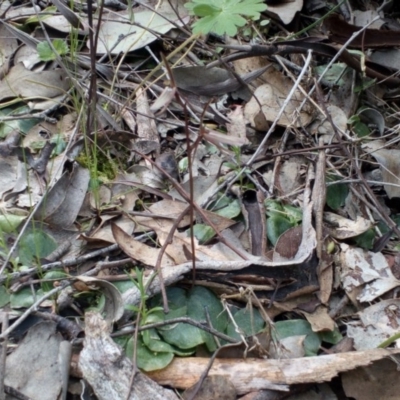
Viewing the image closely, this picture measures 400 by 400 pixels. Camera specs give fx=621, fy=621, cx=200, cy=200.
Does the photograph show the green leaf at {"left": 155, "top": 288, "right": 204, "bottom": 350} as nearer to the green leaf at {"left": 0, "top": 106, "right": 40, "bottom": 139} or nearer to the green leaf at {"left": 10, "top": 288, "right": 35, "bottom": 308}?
the green leaf at {"left": 10, "top": 288, "right": 35, "bottom": 308}

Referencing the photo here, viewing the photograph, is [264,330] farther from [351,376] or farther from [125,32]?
[125,32]

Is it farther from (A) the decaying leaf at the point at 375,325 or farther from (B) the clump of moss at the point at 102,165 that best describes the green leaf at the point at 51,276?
(A) the decaying leaf at the point at 375,325

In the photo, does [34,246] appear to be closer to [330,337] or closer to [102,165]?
[102,165]

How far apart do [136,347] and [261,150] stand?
778mm

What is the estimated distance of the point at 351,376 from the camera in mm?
1358

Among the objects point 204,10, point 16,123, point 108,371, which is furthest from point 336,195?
point 16,123

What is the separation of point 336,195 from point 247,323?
525mm

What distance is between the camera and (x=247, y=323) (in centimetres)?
146

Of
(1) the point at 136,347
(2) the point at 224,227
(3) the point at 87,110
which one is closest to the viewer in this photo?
(1) the point at 136,347

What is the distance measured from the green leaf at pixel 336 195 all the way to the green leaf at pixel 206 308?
0.49 metres

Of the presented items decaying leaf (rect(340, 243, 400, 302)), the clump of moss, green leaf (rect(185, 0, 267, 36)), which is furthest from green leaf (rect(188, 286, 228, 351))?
green leaf (rect(185, 0, 267, 36))

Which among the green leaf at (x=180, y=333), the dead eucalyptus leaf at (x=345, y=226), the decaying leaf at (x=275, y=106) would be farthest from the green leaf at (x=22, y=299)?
the decaying leaf at (x=275, y=106)

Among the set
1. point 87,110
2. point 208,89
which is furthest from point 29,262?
point 208,89

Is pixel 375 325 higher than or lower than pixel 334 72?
lower
